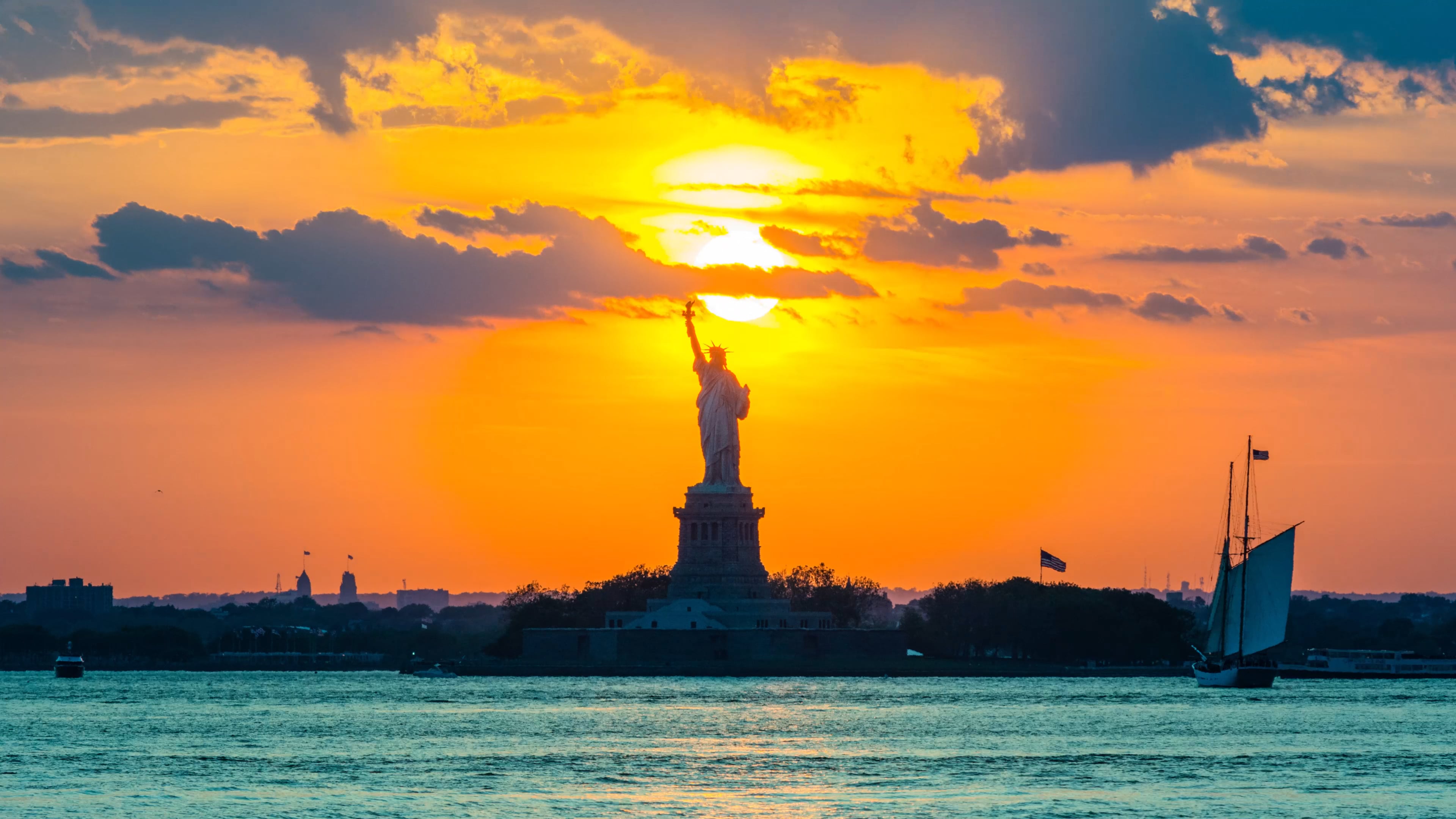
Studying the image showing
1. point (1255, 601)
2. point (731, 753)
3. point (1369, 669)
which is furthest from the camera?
point (1369, 669)

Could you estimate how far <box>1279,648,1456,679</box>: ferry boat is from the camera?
181000 millimetres

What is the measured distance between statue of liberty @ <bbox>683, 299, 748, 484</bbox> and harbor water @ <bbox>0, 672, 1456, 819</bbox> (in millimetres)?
19008

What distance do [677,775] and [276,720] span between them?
36.1 meters

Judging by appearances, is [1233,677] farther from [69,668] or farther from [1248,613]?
[69,668]

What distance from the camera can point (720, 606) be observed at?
154 meters

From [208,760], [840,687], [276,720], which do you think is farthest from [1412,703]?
[208,760]

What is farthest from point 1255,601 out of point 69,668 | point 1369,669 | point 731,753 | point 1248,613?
point 69,668

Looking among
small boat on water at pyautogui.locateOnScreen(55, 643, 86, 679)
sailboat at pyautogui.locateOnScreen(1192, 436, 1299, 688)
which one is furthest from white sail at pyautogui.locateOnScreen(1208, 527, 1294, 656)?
small boat on water at pyautogui.locateOnScreen(55, 643, 86, 679)

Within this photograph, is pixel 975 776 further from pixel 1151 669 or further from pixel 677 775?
pixel 1151 669

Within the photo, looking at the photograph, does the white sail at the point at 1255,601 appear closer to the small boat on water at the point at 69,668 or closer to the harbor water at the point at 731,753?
the harbor water at the point at 731,753

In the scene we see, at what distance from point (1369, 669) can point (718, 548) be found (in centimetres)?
5760

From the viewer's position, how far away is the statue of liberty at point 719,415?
513 feet

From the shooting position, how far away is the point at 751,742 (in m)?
94.9

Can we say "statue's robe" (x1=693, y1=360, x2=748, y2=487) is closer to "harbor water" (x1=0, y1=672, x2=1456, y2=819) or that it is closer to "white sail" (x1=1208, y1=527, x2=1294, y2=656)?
"harbor water" (x1=0, y1=672, x2=1456, y2=819)
